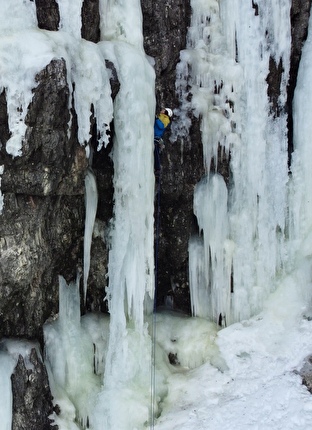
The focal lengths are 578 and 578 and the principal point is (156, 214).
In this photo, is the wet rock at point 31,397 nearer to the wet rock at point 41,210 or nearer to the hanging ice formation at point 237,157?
the wet rock at point 41,210

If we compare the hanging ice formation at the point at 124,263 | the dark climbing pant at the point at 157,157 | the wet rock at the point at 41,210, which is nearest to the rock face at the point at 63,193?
the wet rock at the point at 41,210

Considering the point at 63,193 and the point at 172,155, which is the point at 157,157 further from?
the point at 63,193

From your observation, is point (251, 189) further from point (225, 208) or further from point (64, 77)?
point (64, 77)

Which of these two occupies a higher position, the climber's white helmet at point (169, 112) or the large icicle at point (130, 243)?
the climber's white helmet at point (169, 112)

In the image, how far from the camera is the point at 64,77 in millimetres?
7109

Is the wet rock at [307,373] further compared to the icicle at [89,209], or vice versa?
the icicle at [89,209]

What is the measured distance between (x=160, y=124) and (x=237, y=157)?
166cm

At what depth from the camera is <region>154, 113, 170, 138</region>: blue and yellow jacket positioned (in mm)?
8781

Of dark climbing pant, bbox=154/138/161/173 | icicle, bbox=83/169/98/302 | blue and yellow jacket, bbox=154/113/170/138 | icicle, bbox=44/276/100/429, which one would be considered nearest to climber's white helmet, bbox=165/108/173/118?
blue and yellow jacket, bbox=154/113/170/138

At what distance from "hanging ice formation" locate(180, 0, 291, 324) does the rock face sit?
9.1 inches

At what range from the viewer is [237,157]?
9.72 m

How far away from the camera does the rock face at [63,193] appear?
7285 mm

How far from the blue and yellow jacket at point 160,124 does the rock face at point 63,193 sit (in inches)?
18.8

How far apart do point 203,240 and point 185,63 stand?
2.96 metres
